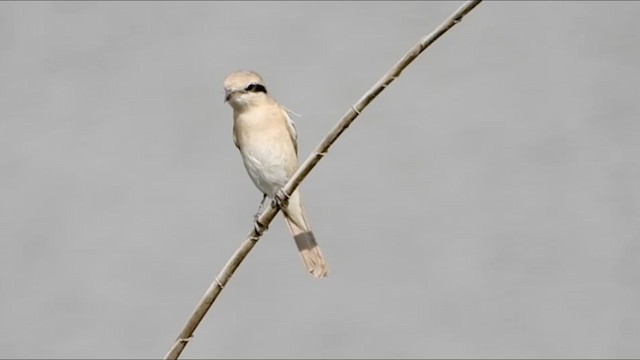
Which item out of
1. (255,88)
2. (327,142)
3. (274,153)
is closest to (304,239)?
(274,153)

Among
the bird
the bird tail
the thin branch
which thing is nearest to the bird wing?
the bird

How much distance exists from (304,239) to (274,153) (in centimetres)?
21

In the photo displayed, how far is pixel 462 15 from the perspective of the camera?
3.35 ft

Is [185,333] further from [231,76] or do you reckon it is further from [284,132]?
[284,132]

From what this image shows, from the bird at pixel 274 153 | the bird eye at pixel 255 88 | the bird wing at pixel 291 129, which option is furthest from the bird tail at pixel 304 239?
the bird eye at pixel 255 88

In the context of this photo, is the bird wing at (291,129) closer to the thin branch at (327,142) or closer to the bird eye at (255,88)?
the bird eye at (255,88)

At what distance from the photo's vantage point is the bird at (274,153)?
1866 mm

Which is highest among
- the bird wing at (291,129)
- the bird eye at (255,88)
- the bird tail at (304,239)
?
the bird wing at (291,129)

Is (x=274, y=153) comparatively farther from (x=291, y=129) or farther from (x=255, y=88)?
(x=255, y=88)

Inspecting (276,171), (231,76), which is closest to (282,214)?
(276,171)

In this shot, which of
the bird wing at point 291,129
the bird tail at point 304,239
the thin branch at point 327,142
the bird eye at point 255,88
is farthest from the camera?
the bird wing at point 291,129

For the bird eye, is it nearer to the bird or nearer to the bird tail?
the bird

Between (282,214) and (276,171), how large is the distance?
11 cm

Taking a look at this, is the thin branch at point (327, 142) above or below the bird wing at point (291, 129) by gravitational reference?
below
